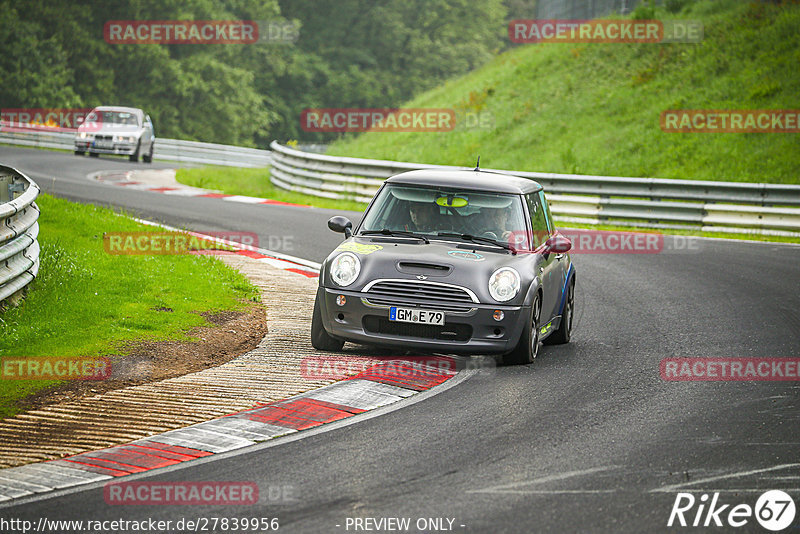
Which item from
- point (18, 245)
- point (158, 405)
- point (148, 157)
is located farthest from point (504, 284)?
point (148, 157)

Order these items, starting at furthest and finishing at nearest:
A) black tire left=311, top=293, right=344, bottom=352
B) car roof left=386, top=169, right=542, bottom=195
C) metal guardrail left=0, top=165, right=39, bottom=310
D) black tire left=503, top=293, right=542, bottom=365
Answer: car roof left=386, top=169, right=542, bottom=195
metal guardrail left=0, top=165, right=39, bottom=310
black tire left=311, top=293, right=344, bottom=352
black tire left=503, top=293, right=542, bottom=365

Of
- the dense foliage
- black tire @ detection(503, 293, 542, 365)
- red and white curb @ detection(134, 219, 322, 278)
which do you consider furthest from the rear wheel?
black tire @ detection(503, 293, 542, 365)

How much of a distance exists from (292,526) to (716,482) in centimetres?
249

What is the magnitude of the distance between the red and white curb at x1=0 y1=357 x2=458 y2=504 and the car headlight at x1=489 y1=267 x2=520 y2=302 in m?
0.76

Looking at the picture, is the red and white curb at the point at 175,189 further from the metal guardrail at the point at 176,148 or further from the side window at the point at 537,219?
the side window at the point at 537,219

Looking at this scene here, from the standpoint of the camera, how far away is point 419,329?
8688 mm

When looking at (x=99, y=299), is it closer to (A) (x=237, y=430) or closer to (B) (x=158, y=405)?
(B) (x=158, y=405)

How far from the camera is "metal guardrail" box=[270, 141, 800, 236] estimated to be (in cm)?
2016

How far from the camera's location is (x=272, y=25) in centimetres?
6488

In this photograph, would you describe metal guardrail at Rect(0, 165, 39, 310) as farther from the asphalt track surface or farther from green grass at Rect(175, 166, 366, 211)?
green grass at Rect(175, 166, 366, 211)

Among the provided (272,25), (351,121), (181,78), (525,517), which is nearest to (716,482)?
(525,517)

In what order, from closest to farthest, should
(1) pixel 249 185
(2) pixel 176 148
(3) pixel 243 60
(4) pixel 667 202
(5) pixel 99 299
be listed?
1. (5) pixel 99 299
2. (4) pixel 667 202
3. (1) pixel 249 185
4. (2) pixel 176 148
5. (3) pixel 243 60

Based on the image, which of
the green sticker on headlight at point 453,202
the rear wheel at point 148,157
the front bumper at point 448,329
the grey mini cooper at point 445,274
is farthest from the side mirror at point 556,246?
the rear wheel at point 148,157

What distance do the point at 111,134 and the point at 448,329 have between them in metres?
26.2
